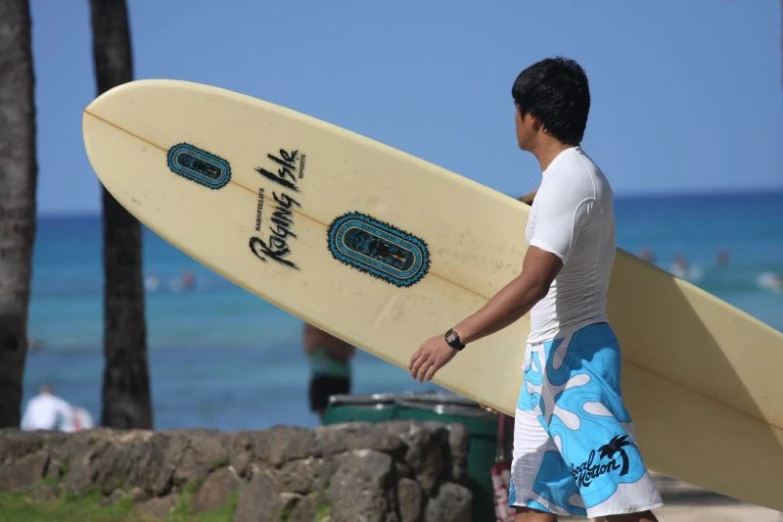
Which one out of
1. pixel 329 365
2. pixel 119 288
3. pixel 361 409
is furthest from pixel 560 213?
pixel 329 365

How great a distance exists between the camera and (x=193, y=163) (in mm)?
4586

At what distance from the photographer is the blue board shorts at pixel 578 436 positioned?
3174 millimetres

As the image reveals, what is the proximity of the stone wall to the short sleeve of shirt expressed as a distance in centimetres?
206

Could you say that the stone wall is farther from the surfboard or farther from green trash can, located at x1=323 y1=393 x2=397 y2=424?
the surfboard

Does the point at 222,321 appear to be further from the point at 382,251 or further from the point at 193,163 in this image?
the point at 382,251

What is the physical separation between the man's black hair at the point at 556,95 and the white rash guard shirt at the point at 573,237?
7 centimetres

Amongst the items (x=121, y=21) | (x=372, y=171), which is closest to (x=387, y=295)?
(x=372, y=171)

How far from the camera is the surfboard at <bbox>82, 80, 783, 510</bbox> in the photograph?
423 cm

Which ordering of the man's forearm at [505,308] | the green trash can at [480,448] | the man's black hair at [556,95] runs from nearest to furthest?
the man's forearm at [505,308] < the man's black hair at [556,95] < the green trash can at [480,448]

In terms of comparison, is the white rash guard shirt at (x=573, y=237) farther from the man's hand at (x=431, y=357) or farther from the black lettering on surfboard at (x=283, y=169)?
the black lettering on surfboard at (x=283, y=169)

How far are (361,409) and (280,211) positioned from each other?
152cm

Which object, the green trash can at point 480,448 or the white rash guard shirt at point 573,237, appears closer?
the white rash guard shirt at point 573,237

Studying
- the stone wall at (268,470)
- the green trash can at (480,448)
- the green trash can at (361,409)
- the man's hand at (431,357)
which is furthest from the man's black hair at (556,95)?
the green trash can at (361,409)

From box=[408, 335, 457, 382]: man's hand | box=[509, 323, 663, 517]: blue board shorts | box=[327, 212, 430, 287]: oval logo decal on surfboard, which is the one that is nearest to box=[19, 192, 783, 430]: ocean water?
box=[327, 212, 430, 287]: oval logo decal on surfboard
